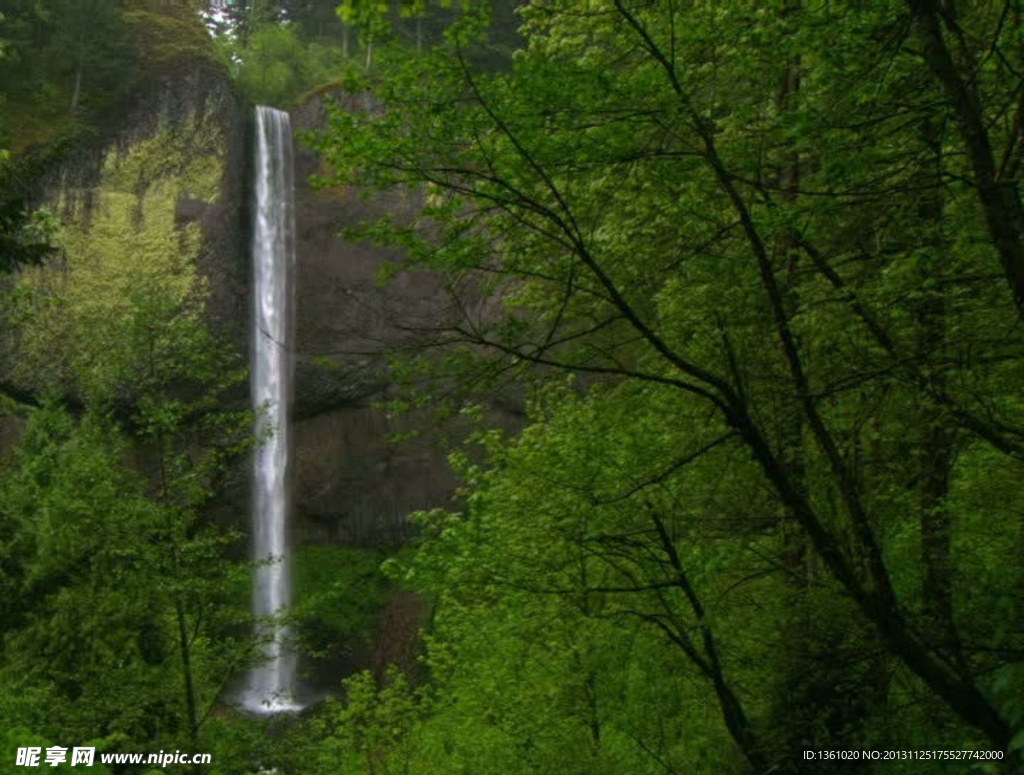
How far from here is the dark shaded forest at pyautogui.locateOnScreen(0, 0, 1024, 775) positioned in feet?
15.6

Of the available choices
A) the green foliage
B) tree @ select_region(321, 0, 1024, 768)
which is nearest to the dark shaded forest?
tree @ select_region(321, 0, 1024, 768)


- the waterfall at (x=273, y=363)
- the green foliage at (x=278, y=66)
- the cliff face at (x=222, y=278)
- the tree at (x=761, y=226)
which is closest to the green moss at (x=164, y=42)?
the cliff face at (x=222, y=278)

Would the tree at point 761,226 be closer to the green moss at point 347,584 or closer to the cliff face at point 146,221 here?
the green moss at point 347,584

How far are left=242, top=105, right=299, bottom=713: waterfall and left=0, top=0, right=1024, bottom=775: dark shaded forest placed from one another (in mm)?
17097

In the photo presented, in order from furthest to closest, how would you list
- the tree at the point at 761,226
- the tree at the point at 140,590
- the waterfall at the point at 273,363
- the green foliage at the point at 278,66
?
the green foliage at the point at 278,66
the waterfall at the point at 273,363
the tree at the point at 140,590
the tree at the point at 761,226

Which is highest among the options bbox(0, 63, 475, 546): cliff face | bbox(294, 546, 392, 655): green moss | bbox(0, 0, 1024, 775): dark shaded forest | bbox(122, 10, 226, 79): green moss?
bbox(122, 10, 226, 79): green moss

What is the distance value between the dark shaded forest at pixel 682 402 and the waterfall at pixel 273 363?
17097mm

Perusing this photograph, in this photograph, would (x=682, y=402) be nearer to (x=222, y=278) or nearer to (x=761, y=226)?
(x=761, y=226)

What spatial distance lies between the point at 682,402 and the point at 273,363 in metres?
25.6

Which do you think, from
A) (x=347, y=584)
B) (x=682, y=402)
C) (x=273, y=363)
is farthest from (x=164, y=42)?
(x=682, y=402)

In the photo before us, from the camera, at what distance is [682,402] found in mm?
6945

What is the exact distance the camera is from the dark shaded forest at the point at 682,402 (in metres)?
4.76

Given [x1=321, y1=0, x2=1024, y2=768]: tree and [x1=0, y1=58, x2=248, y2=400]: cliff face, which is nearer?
[x1=321, y1=0, x2=1024, y2=768]: tree

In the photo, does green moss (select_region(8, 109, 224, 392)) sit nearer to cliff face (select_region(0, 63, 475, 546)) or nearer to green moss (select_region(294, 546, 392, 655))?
cliff face (select_region(0, 63, 475, 546))
